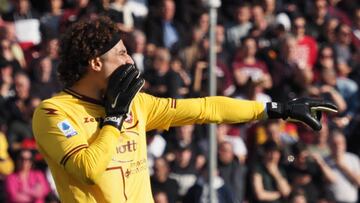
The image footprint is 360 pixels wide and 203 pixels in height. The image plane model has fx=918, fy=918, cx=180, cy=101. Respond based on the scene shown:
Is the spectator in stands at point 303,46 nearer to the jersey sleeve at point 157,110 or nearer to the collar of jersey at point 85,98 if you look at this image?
the jersey sleeve at point 157,110

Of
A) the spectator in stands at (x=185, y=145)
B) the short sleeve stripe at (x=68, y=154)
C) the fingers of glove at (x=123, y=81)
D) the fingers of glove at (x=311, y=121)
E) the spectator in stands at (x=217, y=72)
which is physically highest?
the spectator in stands at (x=217, y=72)

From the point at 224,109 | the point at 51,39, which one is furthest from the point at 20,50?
the point at 224,109

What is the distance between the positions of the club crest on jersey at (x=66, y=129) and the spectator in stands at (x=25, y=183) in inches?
199

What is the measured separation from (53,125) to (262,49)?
7.51 metres

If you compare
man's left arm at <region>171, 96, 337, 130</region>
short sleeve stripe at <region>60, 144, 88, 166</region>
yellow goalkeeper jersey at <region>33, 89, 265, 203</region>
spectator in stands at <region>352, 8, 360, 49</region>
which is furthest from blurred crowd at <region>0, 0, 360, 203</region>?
short sleeve stripe at <region>60, 144, 88, 166</region>

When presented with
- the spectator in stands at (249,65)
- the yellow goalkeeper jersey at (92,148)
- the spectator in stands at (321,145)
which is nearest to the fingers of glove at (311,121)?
the yellow goalkeeper jersey at (92,148)

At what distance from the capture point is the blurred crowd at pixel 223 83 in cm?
1003

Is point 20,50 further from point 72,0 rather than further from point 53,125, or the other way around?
point 53,125

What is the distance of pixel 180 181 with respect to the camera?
1002 cm

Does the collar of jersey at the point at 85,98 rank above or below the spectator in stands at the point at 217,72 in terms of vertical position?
below

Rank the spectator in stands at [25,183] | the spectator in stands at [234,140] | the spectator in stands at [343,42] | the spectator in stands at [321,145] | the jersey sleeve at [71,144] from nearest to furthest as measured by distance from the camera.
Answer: the jersey sleeve at [71,144]
the spectator in stands at [25,183]
the spectator in stands at [234,140]
the spectator in stands at [321,145]
the spectator in stands at [343,42]

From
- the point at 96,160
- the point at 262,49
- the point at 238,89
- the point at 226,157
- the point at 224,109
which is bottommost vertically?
the point at 96,160

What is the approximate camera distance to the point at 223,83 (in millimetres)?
11164

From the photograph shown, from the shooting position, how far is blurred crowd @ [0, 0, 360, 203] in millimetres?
10031
